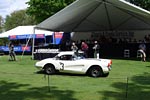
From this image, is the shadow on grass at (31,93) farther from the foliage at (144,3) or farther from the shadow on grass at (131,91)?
the foliage at (144,3)

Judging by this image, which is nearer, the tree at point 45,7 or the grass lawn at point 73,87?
the grass lawn at point 73,87

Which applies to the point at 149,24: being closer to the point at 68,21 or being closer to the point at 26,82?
the point at 68,21

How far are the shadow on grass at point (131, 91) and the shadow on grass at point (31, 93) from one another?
1.46m

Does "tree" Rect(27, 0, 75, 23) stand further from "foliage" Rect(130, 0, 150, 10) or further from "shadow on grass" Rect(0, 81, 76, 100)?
"shadow on grass" Rect(0, 81, 76, 100)

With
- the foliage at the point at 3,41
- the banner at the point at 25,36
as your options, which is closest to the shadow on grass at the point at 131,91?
the banner at the point at 25,36

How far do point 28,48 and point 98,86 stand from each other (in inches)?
993

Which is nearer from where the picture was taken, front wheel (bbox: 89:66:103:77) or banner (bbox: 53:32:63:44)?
front wheel (bbox: 89:66:103:77)

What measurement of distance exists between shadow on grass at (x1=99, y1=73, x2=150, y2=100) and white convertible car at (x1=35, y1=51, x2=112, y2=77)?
61.3 inches

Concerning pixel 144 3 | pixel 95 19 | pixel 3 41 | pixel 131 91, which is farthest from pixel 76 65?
pixel 144 3

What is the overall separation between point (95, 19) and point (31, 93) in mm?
22688

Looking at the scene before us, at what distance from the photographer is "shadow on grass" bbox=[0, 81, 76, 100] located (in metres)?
11.6

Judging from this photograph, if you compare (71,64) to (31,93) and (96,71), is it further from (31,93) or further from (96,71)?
(31,93)

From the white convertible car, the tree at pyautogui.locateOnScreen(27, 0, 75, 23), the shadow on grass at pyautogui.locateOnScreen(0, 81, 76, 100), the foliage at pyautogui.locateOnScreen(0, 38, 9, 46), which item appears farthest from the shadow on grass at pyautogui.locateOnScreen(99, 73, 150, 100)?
the tree at pyautogui.locateOnScreen(27, 0, 75, 23)

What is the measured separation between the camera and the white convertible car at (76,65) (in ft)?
54.9
